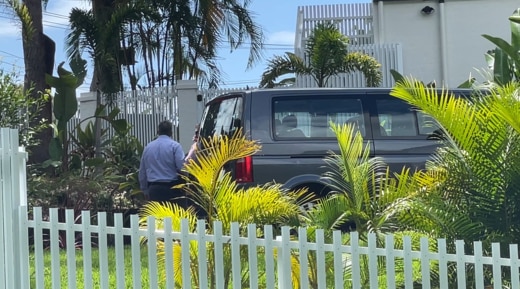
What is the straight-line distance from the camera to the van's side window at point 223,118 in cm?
874

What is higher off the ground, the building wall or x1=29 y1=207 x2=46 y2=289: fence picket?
the building wall

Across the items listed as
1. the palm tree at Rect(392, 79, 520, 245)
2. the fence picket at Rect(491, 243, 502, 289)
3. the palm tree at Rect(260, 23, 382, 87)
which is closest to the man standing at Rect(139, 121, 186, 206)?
the palm tree at Rect(392, 79, 520, 245)

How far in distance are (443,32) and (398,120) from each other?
9.65 m

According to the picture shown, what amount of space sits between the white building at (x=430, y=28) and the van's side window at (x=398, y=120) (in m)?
8.58

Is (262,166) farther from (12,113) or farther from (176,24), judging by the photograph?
(176,24)

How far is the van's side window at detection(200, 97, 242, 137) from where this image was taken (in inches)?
344

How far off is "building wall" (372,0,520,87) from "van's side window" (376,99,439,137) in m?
8.88

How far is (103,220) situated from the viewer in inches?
190

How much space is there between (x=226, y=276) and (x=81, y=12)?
11.0m

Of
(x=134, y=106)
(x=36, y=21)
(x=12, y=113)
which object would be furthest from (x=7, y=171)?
(x=134, y=106)

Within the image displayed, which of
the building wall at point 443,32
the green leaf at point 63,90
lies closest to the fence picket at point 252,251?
the green leaf at point 63,90

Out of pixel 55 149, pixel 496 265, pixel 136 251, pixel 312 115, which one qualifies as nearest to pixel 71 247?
pixel 136 251

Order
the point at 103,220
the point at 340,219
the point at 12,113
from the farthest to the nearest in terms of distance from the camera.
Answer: the point at 12,113 → the point at 340,219 → the point at 103,220

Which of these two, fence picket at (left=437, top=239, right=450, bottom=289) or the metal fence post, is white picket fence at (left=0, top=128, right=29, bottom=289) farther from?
the metal fence post
